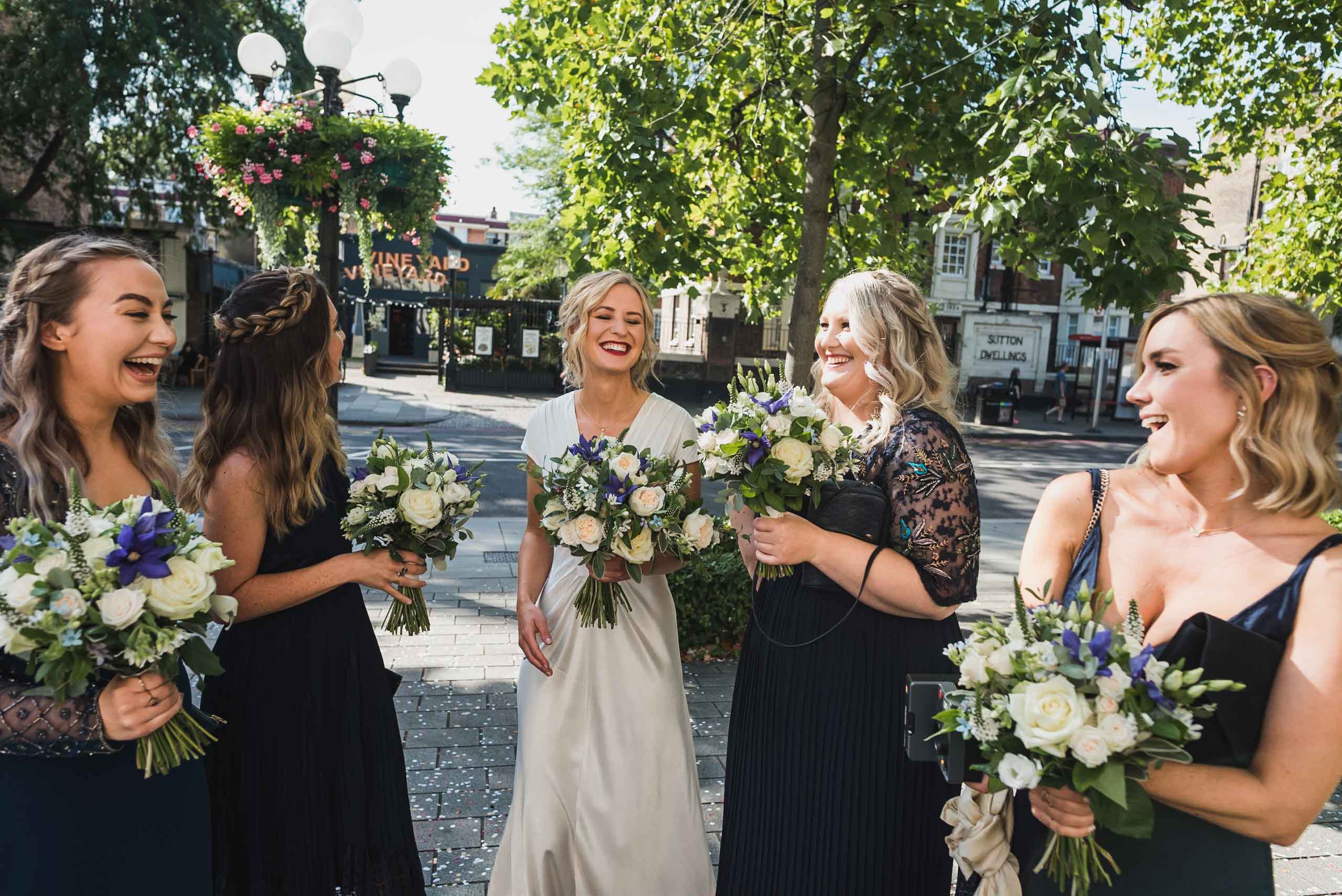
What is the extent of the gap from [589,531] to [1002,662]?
1.48 m

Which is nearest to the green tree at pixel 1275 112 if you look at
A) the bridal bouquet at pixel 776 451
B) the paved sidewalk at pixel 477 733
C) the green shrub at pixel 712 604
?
the paved sidewalk at pixel 477 733

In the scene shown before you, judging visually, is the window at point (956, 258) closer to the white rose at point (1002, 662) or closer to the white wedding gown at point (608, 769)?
the white wedding gown at point (608, 769)

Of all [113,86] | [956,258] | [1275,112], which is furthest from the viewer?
[956,258]

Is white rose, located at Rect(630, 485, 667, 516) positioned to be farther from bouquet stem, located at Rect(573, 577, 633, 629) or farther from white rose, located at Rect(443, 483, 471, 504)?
white rose, located at Rect(443, 483, 471, 504)

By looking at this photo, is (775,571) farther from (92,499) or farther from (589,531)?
(92,499)

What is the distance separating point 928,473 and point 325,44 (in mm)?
6650

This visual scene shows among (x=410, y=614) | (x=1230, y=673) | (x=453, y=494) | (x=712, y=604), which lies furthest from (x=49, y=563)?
(x=712, y=604)

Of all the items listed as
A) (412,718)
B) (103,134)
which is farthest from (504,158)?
(412,718)

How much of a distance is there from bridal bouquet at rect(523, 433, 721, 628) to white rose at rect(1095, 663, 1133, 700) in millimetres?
1488

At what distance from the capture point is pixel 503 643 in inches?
240

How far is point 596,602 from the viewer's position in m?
3.01

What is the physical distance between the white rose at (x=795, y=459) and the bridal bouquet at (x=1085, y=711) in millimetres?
789

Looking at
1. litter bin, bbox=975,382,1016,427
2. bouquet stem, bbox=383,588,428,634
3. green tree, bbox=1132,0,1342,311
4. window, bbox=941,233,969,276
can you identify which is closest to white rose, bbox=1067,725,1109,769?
bouquet stem, bbox=383,588,428,634

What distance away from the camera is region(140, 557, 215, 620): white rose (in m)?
1.73
